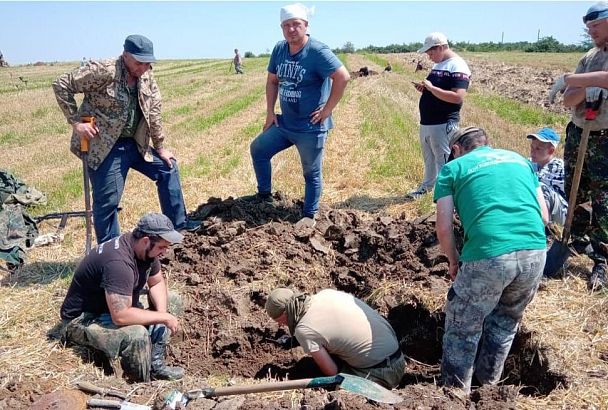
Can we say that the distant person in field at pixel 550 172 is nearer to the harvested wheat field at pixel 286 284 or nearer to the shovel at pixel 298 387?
the harvested wheat field at pixel 286 284

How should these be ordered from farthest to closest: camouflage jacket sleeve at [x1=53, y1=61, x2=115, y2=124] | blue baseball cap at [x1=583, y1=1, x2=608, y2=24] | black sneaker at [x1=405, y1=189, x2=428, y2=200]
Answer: black sneaker at [x1=405, y1=189, x2=428, y2=200] < camouflage jacket sleeve at [x1=53, y1=61, x2=115, y2=124] < blue baseball cap at [x1=583, y1=1, x2=608, y2=24]

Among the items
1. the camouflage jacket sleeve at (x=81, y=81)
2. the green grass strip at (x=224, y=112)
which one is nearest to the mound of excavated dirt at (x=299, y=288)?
the camouflage jacket sleeve at (x=81, y=81)

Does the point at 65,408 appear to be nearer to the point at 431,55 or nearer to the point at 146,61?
the point at 146,61

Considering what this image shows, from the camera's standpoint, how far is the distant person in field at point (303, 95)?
565 centimetres

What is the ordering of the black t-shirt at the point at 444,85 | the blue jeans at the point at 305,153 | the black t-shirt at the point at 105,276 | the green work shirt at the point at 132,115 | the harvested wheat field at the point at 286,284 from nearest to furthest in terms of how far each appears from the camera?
the harvested wheat field at the point at 286,284
the black t-shirt at the point at 105,276
the green work shirt at the point at 132,115
the blue jeans at the point at 305,153
the black t-shirt at the point at 444,85

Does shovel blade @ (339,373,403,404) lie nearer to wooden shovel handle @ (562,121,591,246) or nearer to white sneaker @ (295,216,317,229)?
wooden shovel handle @ (562,121,591,246)

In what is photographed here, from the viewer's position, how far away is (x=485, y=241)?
329 centimetres

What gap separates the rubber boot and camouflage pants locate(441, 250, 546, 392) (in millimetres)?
1914

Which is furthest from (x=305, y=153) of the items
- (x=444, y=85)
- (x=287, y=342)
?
(x=287, y=342)

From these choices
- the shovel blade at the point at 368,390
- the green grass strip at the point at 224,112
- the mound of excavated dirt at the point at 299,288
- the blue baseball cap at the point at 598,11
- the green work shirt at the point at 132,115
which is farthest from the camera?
the green grass strip at the point at 224,112

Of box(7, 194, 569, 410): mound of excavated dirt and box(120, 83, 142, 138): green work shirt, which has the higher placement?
box(120, 83, 142, 138): green work shirt

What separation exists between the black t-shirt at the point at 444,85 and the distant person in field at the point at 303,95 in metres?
1.32

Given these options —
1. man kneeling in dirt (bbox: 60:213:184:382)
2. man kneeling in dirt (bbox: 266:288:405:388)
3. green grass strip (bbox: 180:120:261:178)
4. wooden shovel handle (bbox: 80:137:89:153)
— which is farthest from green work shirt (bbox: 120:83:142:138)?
green grass strip (bbox: 180:120:261:178)

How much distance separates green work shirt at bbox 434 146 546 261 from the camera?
3279 millimetres
